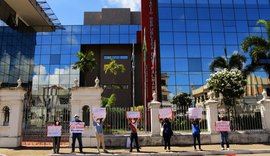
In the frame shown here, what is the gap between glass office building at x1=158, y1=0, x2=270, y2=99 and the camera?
36.2m

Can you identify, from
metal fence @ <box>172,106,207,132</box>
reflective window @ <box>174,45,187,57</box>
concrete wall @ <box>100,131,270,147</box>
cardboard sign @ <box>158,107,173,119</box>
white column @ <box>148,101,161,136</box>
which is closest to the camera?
cardboard sign @ <box>158,107,173,119</box>

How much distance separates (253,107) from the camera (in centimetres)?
1758

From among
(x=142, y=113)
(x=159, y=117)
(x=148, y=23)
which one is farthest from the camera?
(x=148, y=23)

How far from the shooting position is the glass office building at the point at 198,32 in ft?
119

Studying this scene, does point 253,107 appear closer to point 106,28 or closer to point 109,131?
point 109,131

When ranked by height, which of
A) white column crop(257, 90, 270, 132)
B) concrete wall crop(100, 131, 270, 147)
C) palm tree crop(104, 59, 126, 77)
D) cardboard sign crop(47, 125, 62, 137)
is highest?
palm tree crop(104, 59, 126, 77)

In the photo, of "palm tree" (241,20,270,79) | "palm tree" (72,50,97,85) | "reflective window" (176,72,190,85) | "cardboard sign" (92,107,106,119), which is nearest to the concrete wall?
"cardboard sign" (92,107,106,119)

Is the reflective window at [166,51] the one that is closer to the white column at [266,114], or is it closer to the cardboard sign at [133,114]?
the white column at [266,114]

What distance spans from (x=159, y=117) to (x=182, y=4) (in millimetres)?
A: 26763

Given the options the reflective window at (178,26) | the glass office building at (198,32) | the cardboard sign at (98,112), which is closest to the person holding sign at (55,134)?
the cardboard sign at (98,112)

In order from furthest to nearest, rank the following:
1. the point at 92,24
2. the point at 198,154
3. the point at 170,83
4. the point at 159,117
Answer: the point at 92,24 < the point at 170,83 < the point at 159,117 < the point at 198,154

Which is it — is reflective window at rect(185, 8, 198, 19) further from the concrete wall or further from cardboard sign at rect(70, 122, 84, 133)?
cardboard sign at rect(70, 122, 84, 133)

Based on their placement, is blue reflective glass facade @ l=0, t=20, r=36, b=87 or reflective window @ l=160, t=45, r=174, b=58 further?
reflective window @ l=160, t=45, r=174, b=58

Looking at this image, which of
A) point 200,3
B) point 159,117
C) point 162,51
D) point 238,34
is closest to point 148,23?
point 162,51
